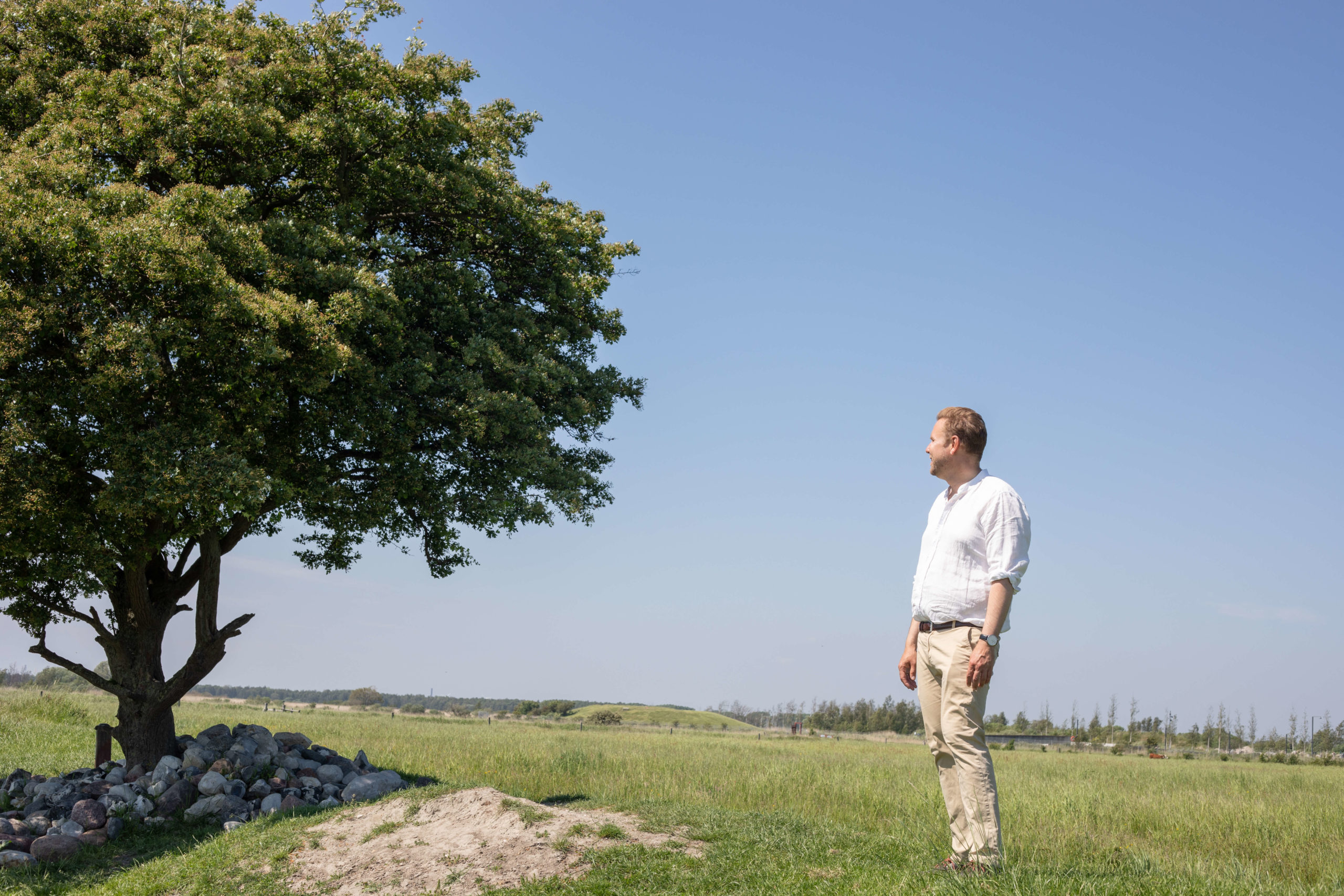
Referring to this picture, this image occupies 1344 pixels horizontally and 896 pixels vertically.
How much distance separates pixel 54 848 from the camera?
36.3ft

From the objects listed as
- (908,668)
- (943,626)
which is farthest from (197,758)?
(943,626)

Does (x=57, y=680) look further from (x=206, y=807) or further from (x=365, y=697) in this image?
(x=206, y=807)

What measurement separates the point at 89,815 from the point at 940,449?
1315 centimetres

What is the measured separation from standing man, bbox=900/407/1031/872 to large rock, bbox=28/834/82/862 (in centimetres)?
1161

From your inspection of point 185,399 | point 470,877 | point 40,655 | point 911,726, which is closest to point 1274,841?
point 470,877

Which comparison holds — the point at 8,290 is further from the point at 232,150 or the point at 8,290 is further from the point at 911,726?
the point at 911,726

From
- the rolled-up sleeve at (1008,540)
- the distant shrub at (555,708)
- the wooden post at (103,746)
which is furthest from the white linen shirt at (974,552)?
the distant shrub at (555,708)

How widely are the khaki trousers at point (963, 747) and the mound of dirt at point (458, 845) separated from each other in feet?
11.5

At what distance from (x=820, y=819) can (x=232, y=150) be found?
1403cm

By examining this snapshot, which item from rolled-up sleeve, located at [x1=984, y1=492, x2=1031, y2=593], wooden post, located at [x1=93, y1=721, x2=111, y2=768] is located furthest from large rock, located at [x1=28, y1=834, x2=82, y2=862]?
rolled-up sleeve, located at [x1=984, y1=492, x2=1031, y2=593]

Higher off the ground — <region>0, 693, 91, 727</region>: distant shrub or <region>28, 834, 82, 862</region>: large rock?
<region>28, 834, 82, 862</region>: large rock

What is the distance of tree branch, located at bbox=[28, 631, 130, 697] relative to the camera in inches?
558

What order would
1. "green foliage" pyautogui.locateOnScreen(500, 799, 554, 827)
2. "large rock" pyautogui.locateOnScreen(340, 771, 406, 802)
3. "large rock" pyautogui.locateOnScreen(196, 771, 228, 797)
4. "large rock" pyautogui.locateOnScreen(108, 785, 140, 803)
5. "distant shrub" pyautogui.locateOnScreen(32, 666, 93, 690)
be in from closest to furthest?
1. "green foliage" pyautogui.locateOnScreen(500, 799, 554, 827)
2. "large rock" pyautogui.locateOnScreen(340, 771, 406, 802)
3. "large rock" pyautogui.locateOnScreen(108, 785, 140, 803)
4. "large rock" pyautogui.locateOnScreen(196, 771, 228, 797)
5. "distant shrub" pyautogui.locateOnScreen(32, 666, 93, 690)

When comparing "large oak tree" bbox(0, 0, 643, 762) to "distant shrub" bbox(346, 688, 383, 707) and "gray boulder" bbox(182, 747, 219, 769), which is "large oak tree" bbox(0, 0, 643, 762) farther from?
"distant shrub" bbox(346, 688, 383, 707)
